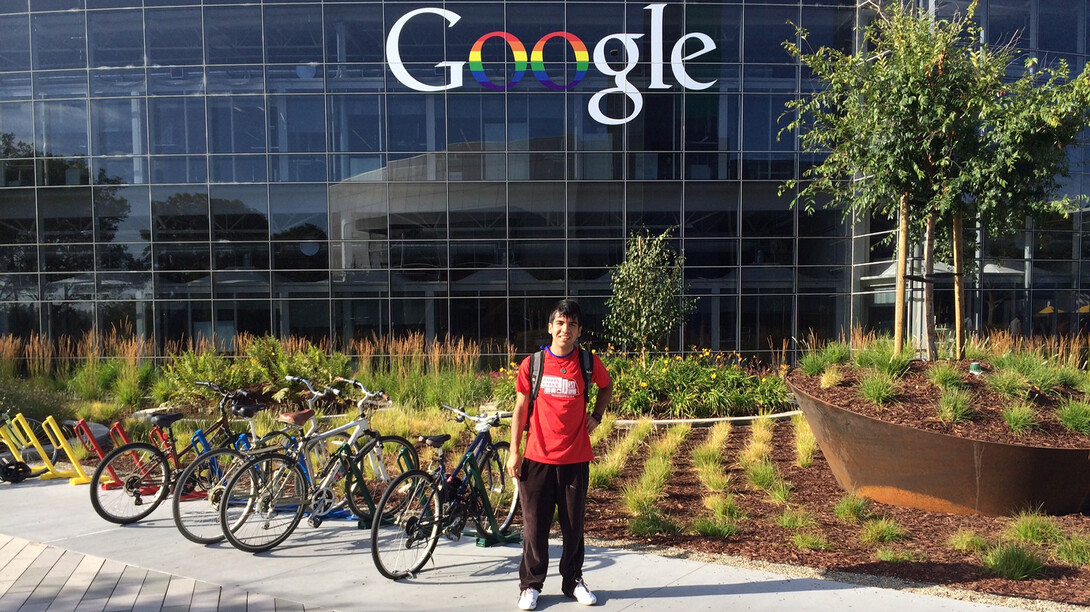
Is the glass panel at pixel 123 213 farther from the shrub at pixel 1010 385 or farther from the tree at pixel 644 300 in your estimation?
the shrub at pixel 1010 385

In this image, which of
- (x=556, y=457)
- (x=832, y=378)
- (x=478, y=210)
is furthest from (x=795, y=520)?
(x=478, y=210)

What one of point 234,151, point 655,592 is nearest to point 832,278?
point 234,151

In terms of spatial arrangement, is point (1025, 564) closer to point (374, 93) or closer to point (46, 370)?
point (46, 370)

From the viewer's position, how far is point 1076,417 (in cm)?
627

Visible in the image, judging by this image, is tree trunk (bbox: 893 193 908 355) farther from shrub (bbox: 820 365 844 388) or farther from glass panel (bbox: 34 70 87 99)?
glass panel (bbox: 34 70 87 99)

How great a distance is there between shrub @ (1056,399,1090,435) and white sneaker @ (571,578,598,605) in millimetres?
4602

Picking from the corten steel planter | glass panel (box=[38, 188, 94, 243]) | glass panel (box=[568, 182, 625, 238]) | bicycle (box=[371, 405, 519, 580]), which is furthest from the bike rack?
glass panel (box=[38, 188, 94, 243])

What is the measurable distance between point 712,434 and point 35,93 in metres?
23.5

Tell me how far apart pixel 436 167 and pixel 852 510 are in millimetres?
17890

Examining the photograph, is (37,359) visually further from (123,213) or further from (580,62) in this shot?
(580,62)

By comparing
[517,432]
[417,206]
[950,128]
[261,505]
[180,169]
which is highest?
[180,169]

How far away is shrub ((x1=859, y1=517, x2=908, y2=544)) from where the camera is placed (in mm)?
5555

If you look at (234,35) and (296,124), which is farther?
(234,35)

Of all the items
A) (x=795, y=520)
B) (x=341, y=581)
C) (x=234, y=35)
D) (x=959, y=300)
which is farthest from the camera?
(x=234, y=35)
